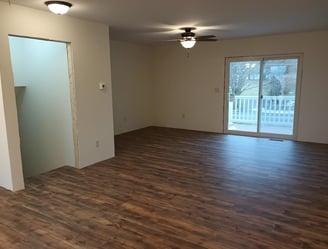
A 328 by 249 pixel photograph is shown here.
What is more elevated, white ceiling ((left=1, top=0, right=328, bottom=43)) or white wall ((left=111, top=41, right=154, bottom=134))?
white ceiling ((left=1, top=0, right=328, bottom=43))

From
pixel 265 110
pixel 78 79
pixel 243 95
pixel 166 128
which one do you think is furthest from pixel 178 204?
pixel 166 128

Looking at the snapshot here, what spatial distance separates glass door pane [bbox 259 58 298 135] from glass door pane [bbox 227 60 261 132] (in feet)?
0.62

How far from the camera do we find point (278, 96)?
6.30m

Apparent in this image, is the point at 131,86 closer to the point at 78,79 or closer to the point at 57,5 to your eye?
the point at 78,79

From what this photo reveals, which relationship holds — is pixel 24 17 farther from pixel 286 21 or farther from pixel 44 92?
pixel 286 21

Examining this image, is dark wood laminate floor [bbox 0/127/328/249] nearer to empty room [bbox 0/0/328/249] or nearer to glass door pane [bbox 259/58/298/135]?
empty room [bbox 0/0/328/249]

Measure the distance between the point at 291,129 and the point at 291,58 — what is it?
170 centimetres

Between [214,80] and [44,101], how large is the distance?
171 inches

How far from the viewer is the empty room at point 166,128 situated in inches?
105

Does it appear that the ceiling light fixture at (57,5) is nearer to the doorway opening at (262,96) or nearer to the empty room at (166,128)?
the empty room at (166,128)

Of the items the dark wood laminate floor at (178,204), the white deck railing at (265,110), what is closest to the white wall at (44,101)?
the dark wood laminate floor at (178,204)

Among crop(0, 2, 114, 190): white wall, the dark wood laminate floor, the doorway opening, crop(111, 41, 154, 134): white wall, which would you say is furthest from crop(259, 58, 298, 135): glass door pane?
crop(0, 2, 114, 190): white wall

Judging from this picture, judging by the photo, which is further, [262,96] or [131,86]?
[131,86]

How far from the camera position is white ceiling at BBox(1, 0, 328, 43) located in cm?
334
